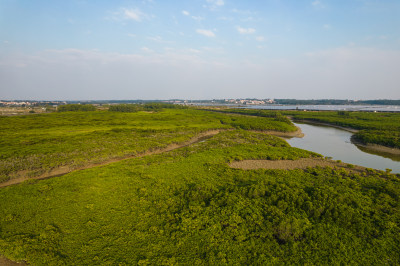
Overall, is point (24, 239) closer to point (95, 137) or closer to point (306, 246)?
point (306, 246)

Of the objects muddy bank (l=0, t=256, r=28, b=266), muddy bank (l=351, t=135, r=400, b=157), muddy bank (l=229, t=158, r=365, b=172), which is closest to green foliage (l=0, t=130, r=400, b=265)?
muddy bank (l=0, t=256, r=28, b=266)

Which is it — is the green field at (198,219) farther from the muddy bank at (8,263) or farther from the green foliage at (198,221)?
the muddy bank at (8,263)

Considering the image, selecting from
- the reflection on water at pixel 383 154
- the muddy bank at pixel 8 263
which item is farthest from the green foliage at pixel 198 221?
the reflection on water at pixel 383 154

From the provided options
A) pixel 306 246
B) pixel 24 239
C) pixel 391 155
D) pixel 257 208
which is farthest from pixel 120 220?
pixel 391 155

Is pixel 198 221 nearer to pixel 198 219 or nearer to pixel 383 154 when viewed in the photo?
pixel 198 219

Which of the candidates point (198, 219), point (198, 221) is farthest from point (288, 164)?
point (198, 221)
